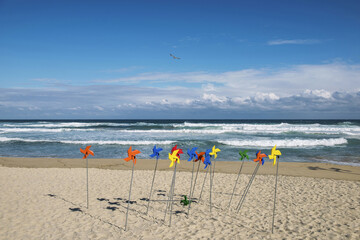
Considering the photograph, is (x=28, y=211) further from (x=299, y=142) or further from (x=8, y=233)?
(x=299, y=142)

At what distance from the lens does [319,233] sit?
16.2ft

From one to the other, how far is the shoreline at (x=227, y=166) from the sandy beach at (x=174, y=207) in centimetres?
15

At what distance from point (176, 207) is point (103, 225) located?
1913 millimetres

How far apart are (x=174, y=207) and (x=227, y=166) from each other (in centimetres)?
606

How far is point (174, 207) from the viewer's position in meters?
6.37

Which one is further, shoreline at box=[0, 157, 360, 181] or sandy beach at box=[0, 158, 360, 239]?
shoreline at box=[0, 157, 360, 181]

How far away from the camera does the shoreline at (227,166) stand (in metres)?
10.3

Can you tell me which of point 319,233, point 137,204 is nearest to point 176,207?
point 137,204

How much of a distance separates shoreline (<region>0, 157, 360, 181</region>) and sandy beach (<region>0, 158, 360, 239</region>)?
0.15m

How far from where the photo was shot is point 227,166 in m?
11.9

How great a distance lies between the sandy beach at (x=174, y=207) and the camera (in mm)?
4969

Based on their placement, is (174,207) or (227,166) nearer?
(174,207)

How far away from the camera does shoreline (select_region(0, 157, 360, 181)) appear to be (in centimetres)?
1033

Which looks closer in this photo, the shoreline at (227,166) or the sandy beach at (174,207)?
the sandy beach at (174,207)
